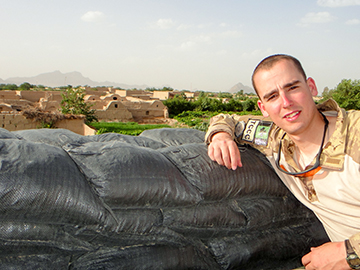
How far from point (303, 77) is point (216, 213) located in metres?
0.64

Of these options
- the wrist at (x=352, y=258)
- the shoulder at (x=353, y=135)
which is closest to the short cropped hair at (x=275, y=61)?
the shoulder at (x=353, y=135)

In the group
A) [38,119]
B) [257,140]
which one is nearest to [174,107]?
[38,119]

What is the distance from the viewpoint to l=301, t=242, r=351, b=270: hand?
3.42ft

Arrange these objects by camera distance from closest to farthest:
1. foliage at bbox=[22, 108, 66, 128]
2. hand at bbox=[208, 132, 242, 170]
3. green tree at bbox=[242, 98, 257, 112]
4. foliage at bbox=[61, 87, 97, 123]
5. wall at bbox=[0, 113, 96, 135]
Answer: hand at bbox=[208, 132, 242, 170] → wall at bbox=[0, 113, 96, 135] → foliage at bbox=[22, 108, 66, 128] → foliage at bbox=[61, 87, 97, 123] → green tree at bbox=[242, 98, 257, 112]

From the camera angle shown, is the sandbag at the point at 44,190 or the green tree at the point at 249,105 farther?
the green tree at the point at 249,105

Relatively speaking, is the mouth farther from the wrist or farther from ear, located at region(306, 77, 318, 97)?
the wrist

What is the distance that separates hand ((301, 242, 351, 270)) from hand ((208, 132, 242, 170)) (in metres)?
0.44

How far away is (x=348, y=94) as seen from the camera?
97.3ft

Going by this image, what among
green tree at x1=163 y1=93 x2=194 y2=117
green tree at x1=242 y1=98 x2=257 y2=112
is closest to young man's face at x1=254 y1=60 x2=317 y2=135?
green tree at x1=163 y1=93 x2=194 y2=117

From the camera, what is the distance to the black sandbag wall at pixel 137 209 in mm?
998

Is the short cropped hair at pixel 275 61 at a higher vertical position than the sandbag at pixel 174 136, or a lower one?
higher

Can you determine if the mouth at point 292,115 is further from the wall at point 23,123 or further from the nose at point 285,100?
the wall at point 23,123

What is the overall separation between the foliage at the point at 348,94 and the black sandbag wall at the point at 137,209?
100 ft

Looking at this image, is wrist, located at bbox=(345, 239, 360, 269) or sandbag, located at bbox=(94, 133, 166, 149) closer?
wrist, located at bbox=(345, 239, 360, 269)
